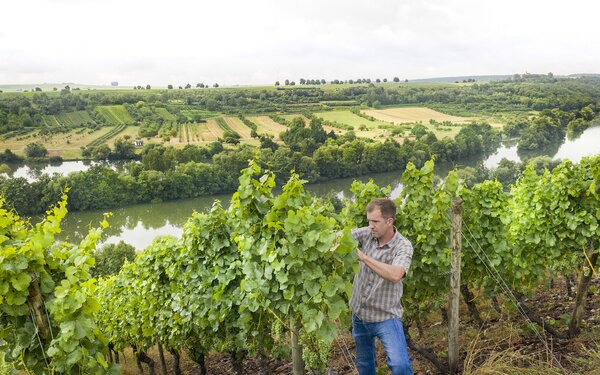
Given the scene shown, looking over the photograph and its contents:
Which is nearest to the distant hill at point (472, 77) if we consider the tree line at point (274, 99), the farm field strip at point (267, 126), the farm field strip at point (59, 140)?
the tree line at point (274, 99)

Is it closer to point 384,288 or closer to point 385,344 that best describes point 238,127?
point 384,288

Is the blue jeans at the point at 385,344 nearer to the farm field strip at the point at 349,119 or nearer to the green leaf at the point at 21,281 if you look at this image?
the green leaf at the point at 21,281

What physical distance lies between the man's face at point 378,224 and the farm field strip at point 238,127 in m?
103

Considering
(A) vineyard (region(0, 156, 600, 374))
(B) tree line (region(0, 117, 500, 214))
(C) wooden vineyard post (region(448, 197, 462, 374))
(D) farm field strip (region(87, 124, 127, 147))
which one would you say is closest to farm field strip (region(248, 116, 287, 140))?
(B) tree line (region(0, 117, 500, 214))

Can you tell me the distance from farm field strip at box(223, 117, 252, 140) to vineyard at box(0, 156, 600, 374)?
97110 millimetres

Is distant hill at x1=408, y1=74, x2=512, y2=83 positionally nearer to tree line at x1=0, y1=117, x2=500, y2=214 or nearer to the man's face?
tree line at x1=0, y1=117, x2=500, y2=214

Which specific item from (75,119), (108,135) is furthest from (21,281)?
(75,119)

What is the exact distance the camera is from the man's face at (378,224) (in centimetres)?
411

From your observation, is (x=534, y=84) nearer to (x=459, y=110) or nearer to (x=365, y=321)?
(x=459, y=110)

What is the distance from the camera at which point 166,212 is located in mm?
75000

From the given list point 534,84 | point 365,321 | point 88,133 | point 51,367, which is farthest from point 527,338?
point 88,133

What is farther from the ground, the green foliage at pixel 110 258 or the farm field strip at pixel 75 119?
the farm field strip at pixel 75 119

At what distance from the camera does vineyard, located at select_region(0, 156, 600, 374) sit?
152 inches

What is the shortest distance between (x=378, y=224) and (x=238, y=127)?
370 feet
